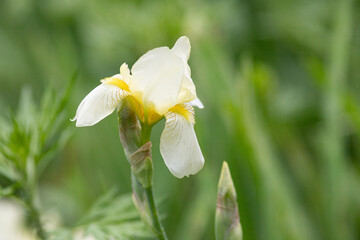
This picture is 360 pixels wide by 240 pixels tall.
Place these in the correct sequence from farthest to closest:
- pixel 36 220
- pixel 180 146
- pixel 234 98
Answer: pixel 234 98
pixel 36 220
pixel 180 146

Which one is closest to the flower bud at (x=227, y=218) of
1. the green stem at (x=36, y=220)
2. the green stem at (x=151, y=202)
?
the green stem at (x=151, y=202)

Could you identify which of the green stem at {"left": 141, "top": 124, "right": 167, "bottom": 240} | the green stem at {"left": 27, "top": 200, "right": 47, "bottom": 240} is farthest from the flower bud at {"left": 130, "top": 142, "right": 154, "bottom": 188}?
the green stem at {"left": 27, "top": 200, "right": 47, "bottom": 240}

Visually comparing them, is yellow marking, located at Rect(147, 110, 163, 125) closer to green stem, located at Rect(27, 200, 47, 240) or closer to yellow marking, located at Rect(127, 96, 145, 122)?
yellow marking, located at Rect(127, 96, 145, 122)

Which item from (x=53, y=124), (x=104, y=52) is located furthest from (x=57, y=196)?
(x=53, y=124)

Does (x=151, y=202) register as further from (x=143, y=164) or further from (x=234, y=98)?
(x=234, y=98)

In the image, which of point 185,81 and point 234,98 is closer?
point 185,81

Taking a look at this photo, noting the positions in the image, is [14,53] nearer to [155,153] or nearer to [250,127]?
[155,153]

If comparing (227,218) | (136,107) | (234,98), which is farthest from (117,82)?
(234,98)
